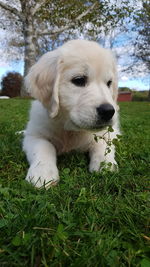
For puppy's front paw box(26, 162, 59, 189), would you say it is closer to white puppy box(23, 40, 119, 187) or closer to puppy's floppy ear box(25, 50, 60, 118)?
white puppy box(23, 40, 119, 187)

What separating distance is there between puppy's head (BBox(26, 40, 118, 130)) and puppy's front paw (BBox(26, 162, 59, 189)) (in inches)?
23.6

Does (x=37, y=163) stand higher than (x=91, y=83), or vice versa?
(x=91, y=83)

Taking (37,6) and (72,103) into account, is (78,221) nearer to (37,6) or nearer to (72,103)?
(72,103)

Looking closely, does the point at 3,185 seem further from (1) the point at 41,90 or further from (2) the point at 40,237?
(1) the point at 41,90

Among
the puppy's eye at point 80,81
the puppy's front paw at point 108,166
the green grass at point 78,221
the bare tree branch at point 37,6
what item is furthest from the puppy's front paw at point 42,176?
the bare tree branch at point 37,6

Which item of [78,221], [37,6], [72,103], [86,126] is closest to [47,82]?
[72,103]

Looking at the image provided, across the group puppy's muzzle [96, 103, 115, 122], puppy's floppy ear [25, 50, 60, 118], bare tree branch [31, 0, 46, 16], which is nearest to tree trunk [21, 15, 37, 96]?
bare tree branch [31, 0, 46, 16]

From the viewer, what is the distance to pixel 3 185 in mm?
2127

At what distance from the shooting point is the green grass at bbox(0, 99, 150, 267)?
119 cm

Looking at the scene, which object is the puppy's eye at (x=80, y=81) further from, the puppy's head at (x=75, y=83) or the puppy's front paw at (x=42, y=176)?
the puppy's front paw at (x=42, y=176)

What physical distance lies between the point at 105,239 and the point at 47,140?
176 cm

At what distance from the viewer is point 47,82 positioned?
295cm

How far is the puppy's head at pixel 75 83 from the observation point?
8.59 ft

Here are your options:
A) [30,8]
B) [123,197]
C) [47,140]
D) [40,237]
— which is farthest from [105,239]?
[30,8]
